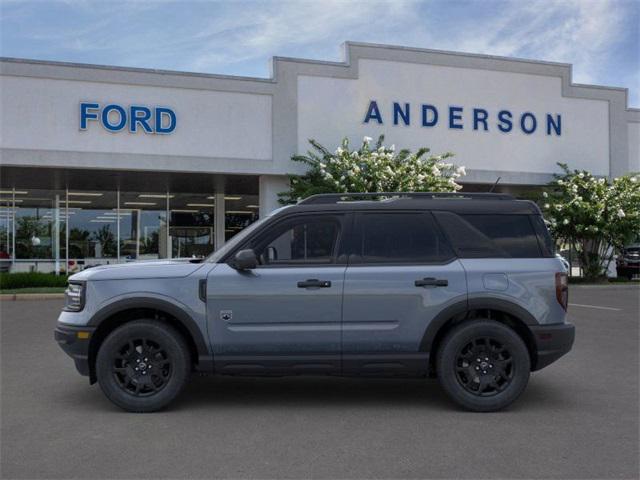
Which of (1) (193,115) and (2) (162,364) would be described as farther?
(1) (193,115)

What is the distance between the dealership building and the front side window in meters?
15.7

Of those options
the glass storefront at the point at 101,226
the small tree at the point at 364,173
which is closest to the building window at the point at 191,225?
the glass storefront at the point at 101,226

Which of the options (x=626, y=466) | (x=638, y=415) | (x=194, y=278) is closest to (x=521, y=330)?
(x=638, y=415)

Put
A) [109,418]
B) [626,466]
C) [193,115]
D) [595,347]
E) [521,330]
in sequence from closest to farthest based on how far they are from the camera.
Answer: [626,466] < [109,418] < [521,330] < [595,347] < [193,115]

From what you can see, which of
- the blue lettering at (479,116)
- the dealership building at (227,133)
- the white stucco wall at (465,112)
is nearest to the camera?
the dealership building at (227,133)

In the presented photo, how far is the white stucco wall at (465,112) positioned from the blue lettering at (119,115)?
18.5 feet

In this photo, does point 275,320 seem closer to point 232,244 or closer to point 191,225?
point 232,244

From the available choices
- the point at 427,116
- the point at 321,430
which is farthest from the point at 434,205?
the point at 427,116

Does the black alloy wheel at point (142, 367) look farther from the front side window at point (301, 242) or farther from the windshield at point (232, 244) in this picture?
the front side window at point (301, 242)

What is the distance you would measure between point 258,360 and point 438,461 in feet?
6.43

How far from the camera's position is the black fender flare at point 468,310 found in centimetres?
611

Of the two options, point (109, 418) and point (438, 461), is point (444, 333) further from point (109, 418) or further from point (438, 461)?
point (109, 418)

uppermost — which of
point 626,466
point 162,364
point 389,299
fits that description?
point 389,299

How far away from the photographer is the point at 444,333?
6.30m
